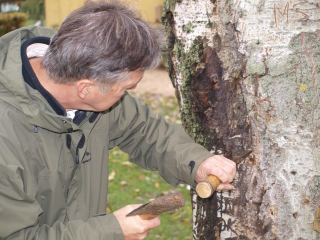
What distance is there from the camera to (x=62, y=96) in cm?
174

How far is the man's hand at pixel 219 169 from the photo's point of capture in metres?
1.82

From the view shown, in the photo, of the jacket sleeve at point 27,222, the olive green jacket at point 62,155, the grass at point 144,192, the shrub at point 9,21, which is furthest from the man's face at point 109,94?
the shrub at point 9,21

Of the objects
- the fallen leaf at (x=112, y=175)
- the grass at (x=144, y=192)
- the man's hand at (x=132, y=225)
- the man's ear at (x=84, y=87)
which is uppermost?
the man's ear at (x=84, y=87)

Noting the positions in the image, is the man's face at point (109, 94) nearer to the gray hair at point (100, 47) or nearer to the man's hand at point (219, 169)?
the gray hair at point (100, 47)

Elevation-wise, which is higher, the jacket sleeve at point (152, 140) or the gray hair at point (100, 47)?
the gray hair at point (100, 47)

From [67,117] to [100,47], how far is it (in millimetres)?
364

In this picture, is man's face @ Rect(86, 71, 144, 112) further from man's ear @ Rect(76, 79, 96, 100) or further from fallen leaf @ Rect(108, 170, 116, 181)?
fallen leaf @ Rect(108, 170, 116, 181)

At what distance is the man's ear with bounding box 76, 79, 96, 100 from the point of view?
1657mm

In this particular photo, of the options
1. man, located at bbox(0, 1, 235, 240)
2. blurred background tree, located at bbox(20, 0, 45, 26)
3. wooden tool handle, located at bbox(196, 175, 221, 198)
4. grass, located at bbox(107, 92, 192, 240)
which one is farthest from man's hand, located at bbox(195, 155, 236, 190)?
blurred background tree, located at bbox(20, 0, 45, 26)

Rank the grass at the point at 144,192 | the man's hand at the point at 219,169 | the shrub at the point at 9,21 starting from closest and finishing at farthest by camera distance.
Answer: the man's hand at the point at 219,169, the grass at the point at 144,192, the shrub at the point at 9,21

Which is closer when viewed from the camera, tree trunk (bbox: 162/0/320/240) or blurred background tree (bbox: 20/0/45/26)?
tree trunk (bbox: 162/0/320/240)

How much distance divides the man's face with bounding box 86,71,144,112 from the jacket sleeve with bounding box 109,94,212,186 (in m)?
0.29

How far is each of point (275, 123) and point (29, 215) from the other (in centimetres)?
124

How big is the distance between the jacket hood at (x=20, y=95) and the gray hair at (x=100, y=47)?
0.45ft
